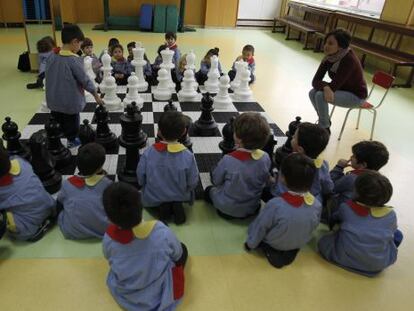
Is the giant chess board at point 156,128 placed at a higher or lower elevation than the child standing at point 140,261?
lower

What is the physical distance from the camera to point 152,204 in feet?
5.42

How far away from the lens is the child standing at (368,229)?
1.34 meters

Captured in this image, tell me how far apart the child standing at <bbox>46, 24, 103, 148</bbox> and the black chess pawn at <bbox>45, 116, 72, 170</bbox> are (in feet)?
0.74

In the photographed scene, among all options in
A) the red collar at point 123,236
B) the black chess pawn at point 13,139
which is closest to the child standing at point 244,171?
the red collar at point 123,236

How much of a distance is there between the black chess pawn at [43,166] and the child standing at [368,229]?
142cm

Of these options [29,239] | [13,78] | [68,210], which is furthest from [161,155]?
[13,78]

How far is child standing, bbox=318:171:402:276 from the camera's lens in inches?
52.8

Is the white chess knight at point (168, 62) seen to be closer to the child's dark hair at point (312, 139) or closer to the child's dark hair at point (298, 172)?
the child's dark hair at point (312, 139)

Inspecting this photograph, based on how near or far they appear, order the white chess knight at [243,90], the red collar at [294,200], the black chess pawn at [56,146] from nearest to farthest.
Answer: the red collar at [294,200]
the black chess pawn at [56,146]
the white chess knight at [243,90]

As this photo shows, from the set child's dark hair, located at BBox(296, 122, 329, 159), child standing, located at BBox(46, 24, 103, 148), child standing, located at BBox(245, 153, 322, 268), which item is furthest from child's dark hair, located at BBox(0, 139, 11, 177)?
child's dark hair, located at BBox(296, 122, 329, 159)

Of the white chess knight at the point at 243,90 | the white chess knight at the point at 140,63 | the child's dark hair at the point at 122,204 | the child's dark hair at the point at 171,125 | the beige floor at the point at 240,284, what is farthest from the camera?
the white chess knight at the point at 243,90

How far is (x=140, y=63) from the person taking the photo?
305cm

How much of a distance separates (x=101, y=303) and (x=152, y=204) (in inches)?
20.9

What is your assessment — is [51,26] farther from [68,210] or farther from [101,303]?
[101,303]
